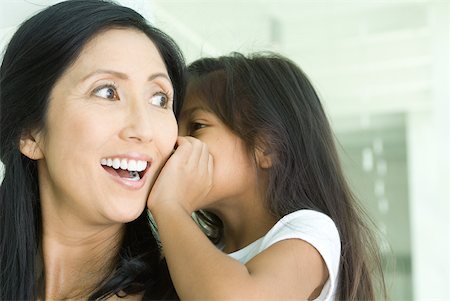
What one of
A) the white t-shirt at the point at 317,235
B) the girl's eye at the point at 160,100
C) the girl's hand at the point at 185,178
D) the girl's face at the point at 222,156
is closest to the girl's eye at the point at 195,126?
the girl's face at the point at 222,156

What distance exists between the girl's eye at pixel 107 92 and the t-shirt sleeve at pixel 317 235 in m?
0.47

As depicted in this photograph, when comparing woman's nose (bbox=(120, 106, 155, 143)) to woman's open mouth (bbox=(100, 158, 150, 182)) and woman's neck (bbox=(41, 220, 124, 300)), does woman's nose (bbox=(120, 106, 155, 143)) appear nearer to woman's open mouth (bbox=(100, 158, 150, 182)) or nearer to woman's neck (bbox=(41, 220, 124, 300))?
woman's open mouth (bbox=(100, 158, 150, 182))

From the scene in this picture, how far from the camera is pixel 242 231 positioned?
189 cm

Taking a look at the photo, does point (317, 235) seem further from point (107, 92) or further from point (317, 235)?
point (107, 92)

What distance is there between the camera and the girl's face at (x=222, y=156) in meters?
1.84

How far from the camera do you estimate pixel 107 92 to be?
151 cm

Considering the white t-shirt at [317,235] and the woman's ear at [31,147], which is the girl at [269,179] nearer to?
the white t-shirt at [317,235]

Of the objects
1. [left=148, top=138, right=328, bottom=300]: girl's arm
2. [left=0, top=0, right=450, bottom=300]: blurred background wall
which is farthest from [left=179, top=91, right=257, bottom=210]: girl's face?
[left=0, top=0, right=450, bottom=300]: blurred background wall

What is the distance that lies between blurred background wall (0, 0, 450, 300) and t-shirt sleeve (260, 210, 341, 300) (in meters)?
2.62

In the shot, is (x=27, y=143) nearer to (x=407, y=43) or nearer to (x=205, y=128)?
(x=205, y=128)

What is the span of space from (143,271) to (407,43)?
4.48 m

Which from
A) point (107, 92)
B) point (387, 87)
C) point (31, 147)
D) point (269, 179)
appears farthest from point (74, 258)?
point (387, 87)

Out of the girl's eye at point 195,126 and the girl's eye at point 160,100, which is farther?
the girl's eye at point 195,126

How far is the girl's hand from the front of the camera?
5.16 feet
